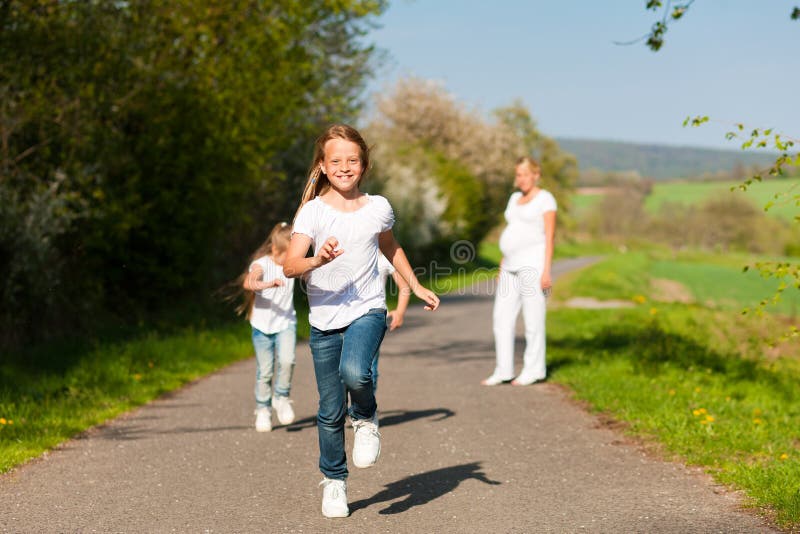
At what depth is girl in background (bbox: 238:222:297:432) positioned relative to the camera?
719cm

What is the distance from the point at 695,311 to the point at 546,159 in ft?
270

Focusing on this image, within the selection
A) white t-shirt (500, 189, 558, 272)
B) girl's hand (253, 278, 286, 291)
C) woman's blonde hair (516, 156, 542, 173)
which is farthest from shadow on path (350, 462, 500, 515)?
woman's blonde hair (516, 156, 542, 173)

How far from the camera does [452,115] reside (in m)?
55.6

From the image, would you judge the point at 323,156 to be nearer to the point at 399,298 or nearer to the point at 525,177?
the point at 399,298

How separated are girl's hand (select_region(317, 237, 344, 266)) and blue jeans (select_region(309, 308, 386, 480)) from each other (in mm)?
633

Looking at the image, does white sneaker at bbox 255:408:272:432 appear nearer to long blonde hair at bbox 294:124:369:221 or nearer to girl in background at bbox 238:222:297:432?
girl in background at bbox 238:222:297:432

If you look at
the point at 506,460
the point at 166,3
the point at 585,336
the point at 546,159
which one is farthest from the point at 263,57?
the point at 546,159

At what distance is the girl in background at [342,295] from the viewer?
4.66 metres

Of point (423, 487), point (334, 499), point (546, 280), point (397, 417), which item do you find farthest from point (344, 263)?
point (546, 280)

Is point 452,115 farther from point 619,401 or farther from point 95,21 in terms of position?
point 619,401

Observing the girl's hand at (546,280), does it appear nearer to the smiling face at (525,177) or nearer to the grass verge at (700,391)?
the smiling face at (525,177)

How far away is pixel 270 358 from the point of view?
7.27 metres

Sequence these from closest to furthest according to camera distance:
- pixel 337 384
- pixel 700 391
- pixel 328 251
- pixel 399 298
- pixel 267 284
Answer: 1. pixel 328 251
2. pixel 337 384
3. pixel 399 298
4. pixel 267 284
5. pixel 700 391

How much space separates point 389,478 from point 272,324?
2.12 m
